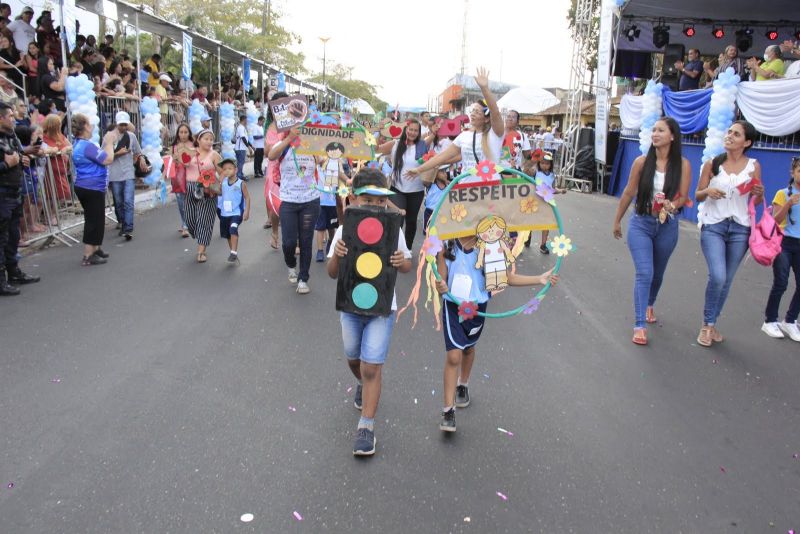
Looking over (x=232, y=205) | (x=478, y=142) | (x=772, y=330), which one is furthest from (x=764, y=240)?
(x=232, y=205)

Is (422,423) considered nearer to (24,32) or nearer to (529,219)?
(529,219)

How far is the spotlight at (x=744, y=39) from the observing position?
704 inches

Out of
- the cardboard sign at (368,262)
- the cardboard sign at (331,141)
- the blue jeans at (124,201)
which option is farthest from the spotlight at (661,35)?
the cardboard sign at (368,262)

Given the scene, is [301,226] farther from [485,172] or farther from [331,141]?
[485,172]

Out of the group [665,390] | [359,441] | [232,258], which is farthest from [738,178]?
[232,258]

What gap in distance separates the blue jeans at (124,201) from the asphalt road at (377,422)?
8.70 feet

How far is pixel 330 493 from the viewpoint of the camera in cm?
314

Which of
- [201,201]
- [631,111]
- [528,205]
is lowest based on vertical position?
[201,201]

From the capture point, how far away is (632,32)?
1889 centimetres

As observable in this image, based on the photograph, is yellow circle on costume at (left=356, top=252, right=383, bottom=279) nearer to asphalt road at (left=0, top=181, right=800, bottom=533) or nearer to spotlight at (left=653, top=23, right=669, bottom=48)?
asphalt road at (left=0, top=181, right=800, bottom=533)

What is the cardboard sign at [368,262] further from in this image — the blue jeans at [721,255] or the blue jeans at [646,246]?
the blue jeans at [721,255]

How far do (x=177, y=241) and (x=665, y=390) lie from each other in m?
7.13

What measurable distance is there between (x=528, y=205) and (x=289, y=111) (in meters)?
3.67

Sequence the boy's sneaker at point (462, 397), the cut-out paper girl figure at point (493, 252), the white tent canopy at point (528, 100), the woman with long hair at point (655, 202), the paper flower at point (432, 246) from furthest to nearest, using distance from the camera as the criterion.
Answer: the white tent canopy at point (528, 100) < the woman with long hair at point (655, 202) < the boy's sneaker at point (462, 397) < the cut-out paper girl figure at point (493, 252) < the paper flower at point (432, 246)
